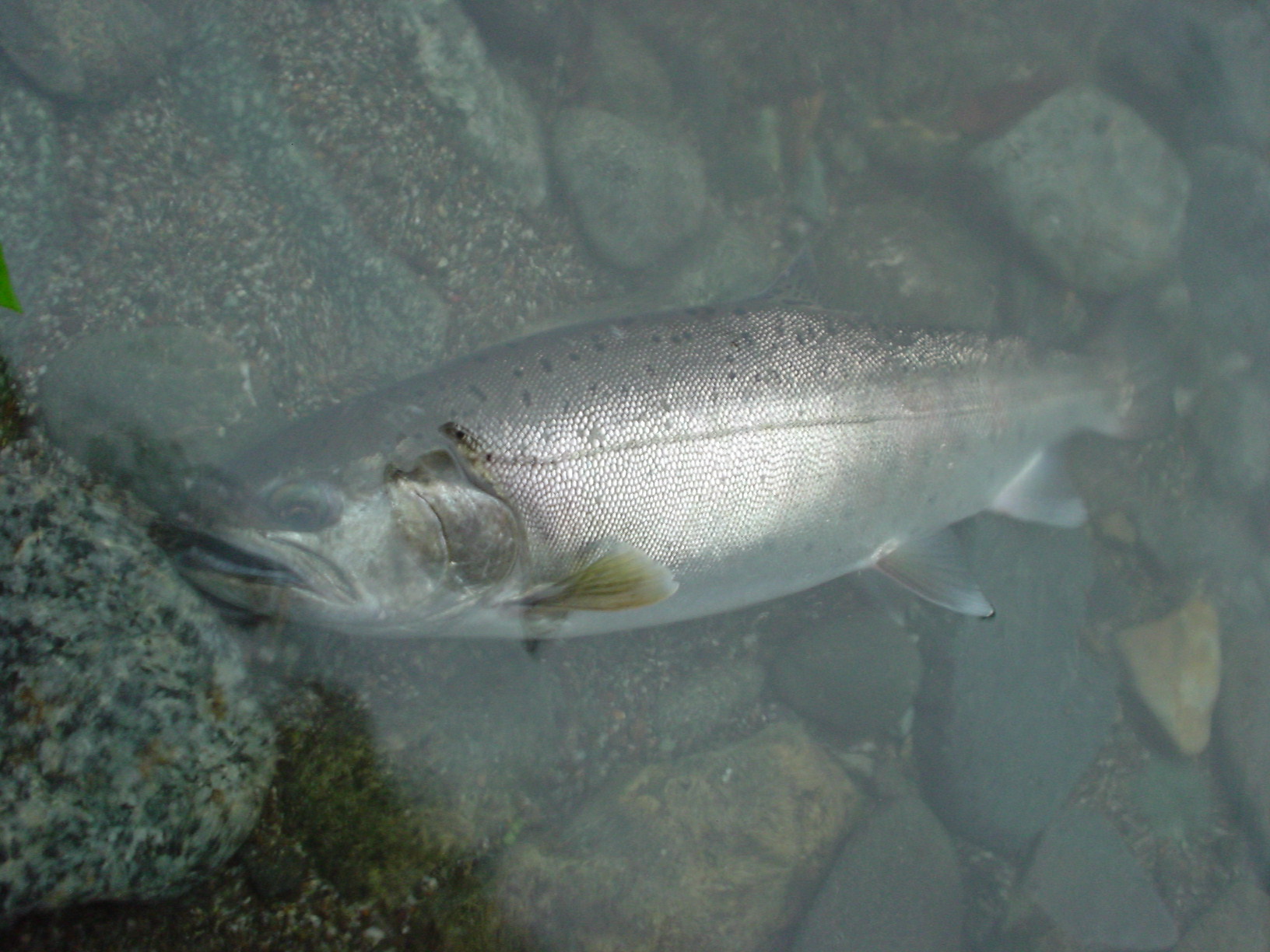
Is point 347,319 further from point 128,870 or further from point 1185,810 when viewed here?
point 1185,810

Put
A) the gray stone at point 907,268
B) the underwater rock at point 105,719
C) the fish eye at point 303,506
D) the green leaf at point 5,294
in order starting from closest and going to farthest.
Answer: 1. the underwater rock at point 105,719
2. the green leaf at point 5,294
3. the fish eye at point 303,506
4. the gray stone at point 907,268

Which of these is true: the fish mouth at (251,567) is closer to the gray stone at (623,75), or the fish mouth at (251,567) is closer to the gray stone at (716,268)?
the gray stone at (716,268)

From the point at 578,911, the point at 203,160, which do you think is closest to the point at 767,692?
the point at 578,911

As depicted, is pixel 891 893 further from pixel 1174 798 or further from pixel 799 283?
pixel 799 283

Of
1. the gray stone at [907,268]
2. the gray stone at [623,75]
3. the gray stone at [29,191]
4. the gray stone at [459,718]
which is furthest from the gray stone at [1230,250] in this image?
the gray stone at [29,191]

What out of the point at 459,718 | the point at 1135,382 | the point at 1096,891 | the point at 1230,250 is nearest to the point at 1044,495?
the point at 1135,382

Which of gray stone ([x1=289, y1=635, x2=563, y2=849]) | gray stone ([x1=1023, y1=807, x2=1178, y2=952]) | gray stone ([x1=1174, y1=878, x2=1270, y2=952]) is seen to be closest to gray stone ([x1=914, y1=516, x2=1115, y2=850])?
gray stone ([x1=1023, y1=807, x2=1178, y2=952])
